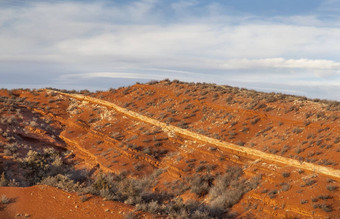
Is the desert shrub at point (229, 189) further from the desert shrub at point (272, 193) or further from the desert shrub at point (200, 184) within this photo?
the desert shrub at point (272, 193)

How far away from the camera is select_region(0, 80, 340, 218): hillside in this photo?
12258mm

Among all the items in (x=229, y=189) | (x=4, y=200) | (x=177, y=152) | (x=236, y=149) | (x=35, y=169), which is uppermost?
(x=236, y=149)

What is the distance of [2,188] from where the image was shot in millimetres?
10297

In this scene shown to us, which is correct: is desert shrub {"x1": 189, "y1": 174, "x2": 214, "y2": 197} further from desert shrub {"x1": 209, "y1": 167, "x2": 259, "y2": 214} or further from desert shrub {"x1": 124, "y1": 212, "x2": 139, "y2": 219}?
desert shrub {"x1": 124, "y1": 212, "x2": 139, "y2": 219}

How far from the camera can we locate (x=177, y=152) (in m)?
20.5

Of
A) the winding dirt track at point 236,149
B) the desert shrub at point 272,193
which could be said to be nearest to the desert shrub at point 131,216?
the desert shrub at point 272,193

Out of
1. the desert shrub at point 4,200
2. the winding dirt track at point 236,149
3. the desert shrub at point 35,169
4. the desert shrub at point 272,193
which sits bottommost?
the desert shrub at point 35,169

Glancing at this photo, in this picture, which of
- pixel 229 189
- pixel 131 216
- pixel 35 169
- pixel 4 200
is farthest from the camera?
pixel 229 189

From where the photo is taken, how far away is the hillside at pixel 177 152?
12.3 metres

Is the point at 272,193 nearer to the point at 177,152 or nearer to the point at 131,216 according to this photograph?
the point at 131,216

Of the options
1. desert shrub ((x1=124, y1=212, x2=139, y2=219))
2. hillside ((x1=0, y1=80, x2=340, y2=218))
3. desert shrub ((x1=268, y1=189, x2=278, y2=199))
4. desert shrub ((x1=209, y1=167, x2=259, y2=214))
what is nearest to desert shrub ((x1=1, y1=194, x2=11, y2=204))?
hillside ((x1=0, y1=80, x2=340, y2=218))

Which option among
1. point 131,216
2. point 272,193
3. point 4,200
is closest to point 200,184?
point 272,193

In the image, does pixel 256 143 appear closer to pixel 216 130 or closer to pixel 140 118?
pixel 216 130

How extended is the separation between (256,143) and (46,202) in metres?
14.0
